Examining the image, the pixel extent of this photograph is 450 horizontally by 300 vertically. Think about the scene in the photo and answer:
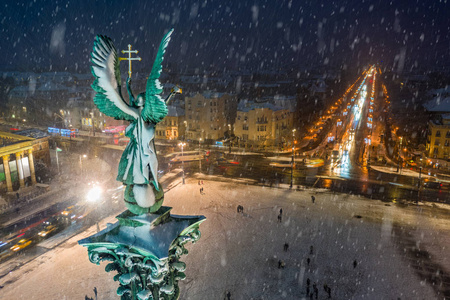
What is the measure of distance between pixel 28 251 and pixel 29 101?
87.4 m

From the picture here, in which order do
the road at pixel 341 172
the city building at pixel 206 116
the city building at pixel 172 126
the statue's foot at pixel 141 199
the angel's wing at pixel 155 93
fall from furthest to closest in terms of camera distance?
the city building at pixel 172 126, the city building at pixel 206 116, the road at pixel 341 172, the statue's foot at pixel 141 199, the angel's wing at pixel 155 93

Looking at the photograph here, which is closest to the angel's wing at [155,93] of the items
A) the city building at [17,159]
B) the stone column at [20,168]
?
the city building at [17,159]

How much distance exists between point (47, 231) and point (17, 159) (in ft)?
50.3

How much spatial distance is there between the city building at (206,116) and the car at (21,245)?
41.6 metres

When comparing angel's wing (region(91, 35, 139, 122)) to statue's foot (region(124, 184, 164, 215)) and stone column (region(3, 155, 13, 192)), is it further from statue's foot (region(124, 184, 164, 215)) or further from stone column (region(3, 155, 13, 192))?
stone column (region(3, 155, 13, 192))

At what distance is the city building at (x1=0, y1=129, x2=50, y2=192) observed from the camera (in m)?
33.8

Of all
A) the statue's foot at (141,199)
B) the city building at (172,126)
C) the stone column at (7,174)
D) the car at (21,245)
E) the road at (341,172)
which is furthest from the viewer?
the city building at (172,126)

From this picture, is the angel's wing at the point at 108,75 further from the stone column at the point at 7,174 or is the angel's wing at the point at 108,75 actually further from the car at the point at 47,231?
the stone column at the point at 7,174

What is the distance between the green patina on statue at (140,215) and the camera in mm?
4973

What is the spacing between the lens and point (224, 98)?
2515 inches

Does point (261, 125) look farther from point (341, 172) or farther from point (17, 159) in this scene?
point (17, 159)

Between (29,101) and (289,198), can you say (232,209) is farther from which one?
(29,101)

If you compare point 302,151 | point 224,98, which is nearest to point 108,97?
point 302,151

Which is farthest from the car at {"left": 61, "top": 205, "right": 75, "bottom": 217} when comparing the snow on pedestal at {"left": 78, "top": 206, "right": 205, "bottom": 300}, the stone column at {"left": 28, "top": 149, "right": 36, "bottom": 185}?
the snow on pedestal at {"left": 78, "top": 206, "right": 205, "bottom": 300}
